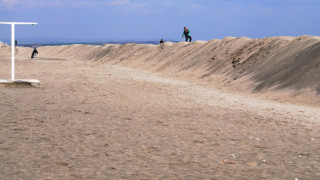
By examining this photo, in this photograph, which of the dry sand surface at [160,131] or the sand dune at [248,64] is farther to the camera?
the sand dune at [248,64]

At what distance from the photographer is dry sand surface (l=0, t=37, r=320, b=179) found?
20.7ft

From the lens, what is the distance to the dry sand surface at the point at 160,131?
6.30 metres

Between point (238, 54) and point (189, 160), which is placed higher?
point (238, 54)

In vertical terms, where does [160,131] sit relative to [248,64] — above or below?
below

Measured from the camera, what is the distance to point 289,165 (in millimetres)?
6621

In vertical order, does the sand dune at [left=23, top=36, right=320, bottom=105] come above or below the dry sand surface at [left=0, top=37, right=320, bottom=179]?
above

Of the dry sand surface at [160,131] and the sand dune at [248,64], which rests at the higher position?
the sand dune at [248,64]

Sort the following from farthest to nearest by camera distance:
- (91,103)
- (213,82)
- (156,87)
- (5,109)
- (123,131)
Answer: (213,82) → (156,87) → (91,103) → (5,109) → (123,131)

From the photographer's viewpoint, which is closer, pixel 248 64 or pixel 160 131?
pixel 160 131

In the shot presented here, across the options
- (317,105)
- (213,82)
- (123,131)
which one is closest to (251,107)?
(317,105)

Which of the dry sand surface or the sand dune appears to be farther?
the sand dune

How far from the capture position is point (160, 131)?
28.9ft

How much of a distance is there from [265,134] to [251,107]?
3.85 meters

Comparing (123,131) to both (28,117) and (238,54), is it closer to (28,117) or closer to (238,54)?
(28,117)
